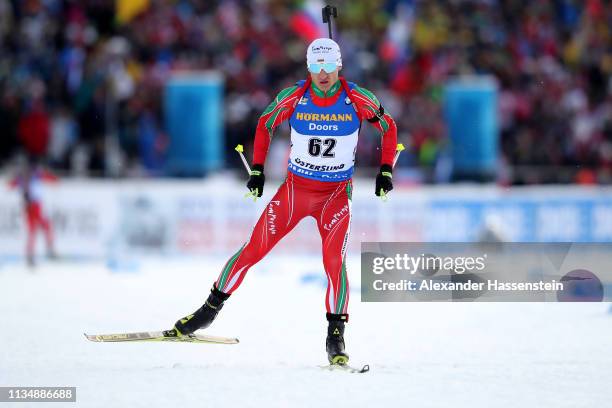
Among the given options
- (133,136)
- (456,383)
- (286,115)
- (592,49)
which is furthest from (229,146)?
(456,383)

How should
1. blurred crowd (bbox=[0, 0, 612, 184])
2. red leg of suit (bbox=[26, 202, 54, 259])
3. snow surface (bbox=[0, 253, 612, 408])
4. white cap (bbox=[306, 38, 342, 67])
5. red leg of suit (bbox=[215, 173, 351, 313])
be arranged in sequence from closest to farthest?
1. snow surface (bbox=[0, 253, 612, 408])
2. white cap (bbox=[306, 38, 342, 67])
3. red leg of suit (bbox=[215, 173, 351, 313])
4. red leg of suit (bbox=[26, 202, 54, 259])
5. blurred crowd (bbox=[0, 0, 612, 184])

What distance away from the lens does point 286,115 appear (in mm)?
8445

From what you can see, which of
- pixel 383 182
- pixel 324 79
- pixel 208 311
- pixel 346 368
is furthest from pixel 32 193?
pixel 346 368

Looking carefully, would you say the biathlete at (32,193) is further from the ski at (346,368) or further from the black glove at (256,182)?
the ski at (346,368)

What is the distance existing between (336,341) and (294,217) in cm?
100

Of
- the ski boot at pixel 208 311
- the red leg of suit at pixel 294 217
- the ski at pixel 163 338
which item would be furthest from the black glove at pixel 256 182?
the ski at pixel 163 338

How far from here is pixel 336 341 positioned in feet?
26.5

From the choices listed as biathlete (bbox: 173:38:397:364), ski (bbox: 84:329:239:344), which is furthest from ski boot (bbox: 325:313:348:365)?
ski (bbox: 84:329:239:344)

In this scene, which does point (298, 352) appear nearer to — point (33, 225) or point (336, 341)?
point (336, 341)

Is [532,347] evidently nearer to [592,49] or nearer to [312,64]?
[312,64]

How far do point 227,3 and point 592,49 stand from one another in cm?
713

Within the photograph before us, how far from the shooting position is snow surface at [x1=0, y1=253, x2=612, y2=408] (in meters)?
6.89

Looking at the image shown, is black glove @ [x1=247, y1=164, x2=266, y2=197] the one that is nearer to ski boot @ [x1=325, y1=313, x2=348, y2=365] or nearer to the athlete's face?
the athlete's face

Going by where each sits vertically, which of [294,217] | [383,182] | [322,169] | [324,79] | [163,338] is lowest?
[163,338]
